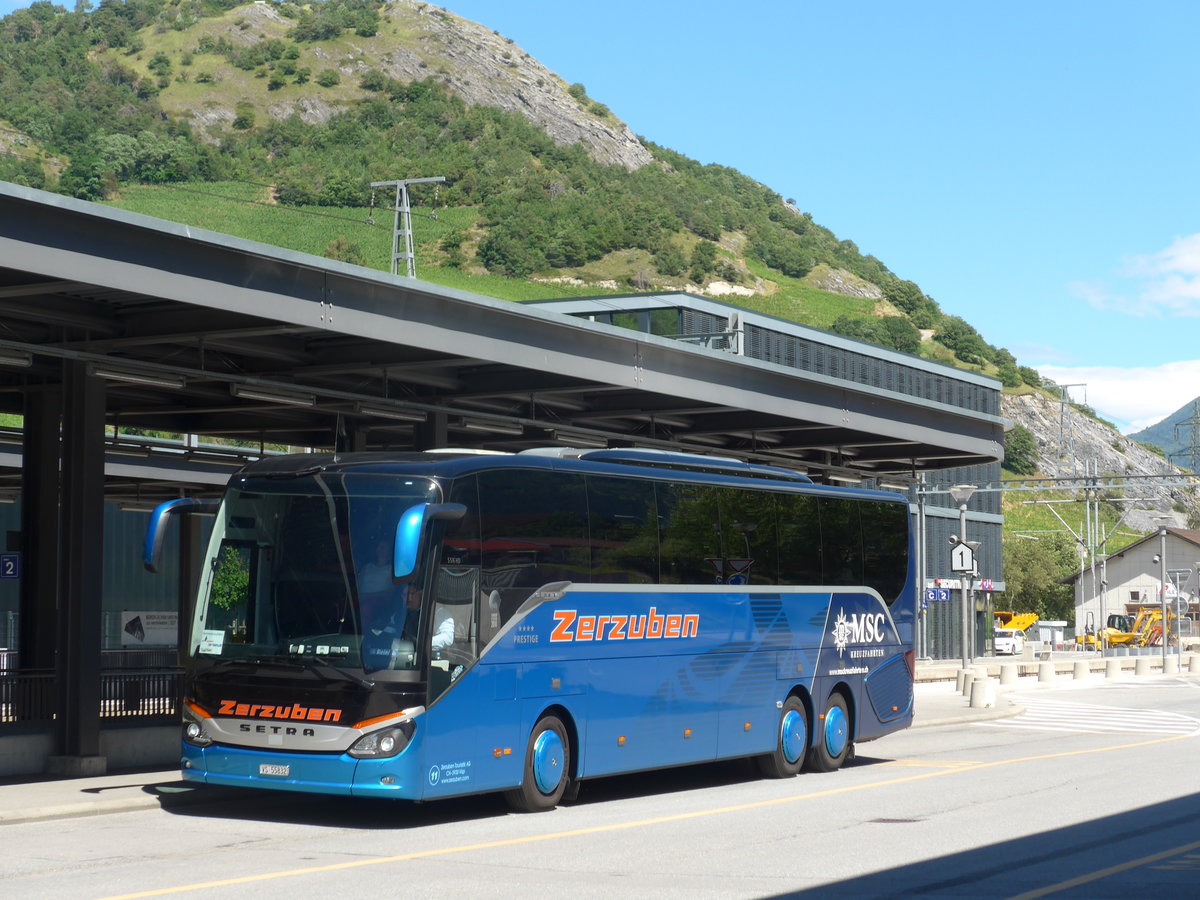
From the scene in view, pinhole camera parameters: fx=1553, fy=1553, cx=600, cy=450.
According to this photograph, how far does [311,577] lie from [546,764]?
317cm

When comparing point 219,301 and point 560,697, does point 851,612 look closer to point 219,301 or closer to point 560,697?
point 560,697

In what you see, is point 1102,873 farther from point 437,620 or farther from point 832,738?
point 832,738

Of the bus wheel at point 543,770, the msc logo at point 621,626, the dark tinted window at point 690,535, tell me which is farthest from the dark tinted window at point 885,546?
the bus wheel at point 543,770

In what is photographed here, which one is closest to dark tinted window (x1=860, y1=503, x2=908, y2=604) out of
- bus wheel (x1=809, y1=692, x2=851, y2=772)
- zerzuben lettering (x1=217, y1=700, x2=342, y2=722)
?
bus wheel (x1=809, y1=692, x2=851, y2=772)

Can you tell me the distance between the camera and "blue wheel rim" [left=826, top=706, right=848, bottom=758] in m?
20.8

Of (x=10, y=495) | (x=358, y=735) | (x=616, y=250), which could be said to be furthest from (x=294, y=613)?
(x=616, y=250)

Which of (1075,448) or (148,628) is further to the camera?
(1075,448)

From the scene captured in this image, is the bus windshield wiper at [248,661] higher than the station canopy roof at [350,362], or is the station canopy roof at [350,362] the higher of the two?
the station canopy roof at [350,362]

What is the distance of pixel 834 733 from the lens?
68.8 ft

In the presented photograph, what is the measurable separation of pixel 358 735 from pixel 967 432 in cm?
2064

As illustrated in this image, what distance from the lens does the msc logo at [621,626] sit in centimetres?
1584

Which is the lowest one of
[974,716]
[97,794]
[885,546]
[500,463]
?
[974,716]

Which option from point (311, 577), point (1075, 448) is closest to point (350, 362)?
point (311, 577)

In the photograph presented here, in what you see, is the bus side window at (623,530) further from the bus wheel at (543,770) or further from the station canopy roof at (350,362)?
the station canopy roof at (350,362)
